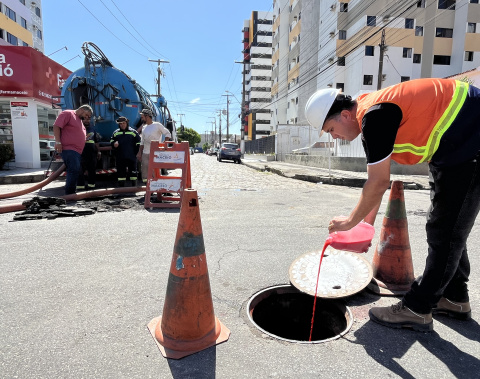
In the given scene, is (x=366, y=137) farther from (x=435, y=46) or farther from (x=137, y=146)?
(x=435, y=46)

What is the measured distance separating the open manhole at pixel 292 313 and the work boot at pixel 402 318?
13.2 inches

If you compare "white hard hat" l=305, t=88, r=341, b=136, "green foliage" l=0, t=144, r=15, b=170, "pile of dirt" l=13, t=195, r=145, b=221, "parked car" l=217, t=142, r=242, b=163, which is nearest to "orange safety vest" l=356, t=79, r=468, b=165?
"white hard hat" l=305, t=88, r=341, b=136

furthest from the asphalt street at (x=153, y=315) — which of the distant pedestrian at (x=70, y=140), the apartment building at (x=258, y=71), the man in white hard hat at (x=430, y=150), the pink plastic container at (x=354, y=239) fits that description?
the apartment building at (x=258, y=71)

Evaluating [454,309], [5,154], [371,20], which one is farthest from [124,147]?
[371,20]

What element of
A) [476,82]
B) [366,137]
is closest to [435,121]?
[366,137]

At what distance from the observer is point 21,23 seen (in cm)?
3809

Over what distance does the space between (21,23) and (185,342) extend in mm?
48689

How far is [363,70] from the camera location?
31.5 m

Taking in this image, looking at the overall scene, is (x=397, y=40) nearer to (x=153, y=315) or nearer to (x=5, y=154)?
(x=5, y=154)

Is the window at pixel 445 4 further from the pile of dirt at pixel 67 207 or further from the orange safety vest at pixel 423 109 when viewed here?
the orange safety vest at pixel 423 109

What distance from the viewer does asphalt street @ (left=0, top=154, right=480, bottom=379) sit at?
179 centimetres

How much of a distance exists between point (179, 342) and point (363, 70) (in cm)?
3438

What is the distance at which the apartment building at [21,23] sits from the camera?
112ft

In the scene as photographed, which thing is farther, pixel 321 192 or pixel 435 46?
pixel 435 46
